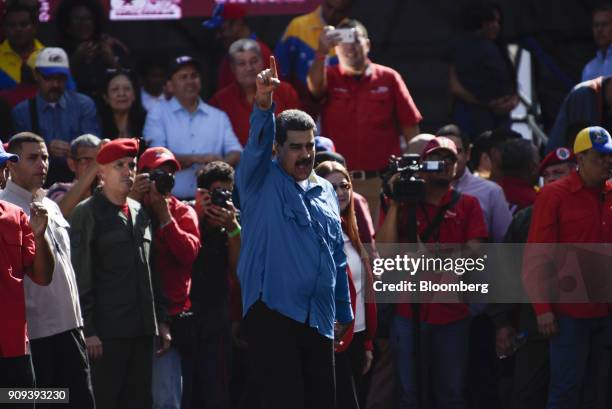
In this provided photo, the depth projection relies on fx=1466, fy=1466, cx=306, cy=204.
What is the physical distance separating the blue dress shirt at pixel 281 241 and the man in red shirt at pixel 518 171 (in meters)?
3.17

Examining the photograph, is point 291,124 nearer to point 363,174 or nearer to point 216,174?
point 216,174

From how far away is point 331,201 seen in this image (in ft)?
26.5

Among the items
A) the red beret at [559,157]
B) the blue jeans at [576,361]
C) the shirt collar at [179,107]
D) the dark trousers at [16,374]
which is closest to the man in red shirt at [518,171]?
the red beret at [559,157]

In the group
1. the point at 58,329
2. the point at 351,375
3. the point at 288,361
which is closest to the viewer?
the point at 288,361

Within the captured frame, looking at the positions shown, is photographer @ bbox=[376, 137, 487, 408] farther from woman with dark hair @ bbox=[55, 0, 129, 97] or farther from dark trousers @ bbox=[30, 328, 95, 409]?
woman with dark hair @ bbox=[55, 0, 129, 97]

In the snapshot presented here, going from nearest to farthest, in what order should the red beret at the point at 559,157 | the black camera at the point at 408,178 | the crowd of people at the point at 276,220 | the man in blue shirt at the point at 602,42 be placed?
the crowd of people at the point at 276,220 → the black camera at the point at 408,178 → the red beret at the point at 559,157 → the man in blue shirt at the point at 602,42

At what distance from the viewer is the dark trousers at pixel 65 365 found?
8.55 metres

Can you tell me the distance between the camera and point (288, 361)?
7602 mm

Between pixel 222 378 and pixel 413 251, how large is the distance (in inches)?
62.0

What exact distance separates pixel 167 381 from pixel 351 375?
1.34 metres

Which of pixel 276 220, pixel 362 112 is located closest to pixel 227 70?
pixel 362 112

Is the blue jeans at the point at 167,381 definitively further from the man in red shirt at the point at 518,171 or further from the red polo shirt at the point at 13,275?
the man in red shirt at the point at 518,171

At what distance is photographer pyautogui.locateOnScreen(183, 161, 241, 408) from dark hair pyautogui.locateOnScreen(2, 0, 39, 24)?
107 inches

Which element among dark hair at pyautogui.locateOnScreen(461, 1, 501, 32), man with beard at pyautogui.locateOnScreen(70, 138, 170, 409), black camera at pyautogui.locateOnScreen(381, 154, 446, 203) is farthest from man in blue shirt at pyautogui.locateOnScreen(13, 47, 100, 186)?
dark hair at pyautogui.locateOnScreen(461, 1, 501, 32)
